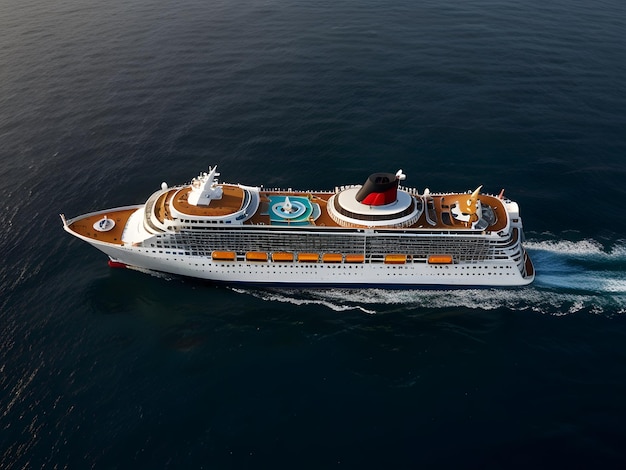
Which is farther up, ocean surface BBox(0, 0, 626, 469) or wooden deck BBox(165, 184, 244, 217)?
wooden deck BBox(165, 184, 244, 217)

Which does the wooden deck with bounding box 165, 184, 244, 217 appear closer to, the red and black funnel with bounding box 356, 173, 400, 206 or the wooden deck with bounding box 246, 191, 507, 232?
the wooden deck with bounding box 246, 191, 507, 232

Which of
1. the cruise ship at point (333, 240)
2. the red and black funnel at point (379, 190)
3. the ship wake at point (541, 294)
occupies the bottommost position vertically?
the ship wake at point (541, 294)

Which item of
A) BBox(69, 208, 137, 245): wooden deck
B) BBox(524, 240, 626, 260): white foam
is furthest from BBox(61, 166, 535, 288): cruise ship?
BBox(524, 240, 626, 260): white foam

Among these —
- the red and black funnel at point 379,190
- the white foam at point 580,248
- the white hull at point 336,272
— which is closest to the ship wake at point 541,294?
the white foam at point 580,248

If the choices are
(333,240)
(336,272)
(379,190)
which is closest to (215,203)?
(333,240)

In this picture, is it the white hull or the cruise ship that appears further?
the white hull

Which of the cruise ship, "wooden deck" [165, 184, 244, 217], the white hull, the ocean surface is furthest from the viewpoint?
the white hull

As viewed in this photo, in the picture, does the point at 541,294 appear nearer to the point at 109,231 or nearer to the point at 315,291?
the point at 315,291

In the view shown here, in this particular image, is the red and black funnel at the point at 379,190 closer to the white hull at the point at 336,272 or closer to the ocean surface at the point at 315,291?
the white hull at the point at 336,272
